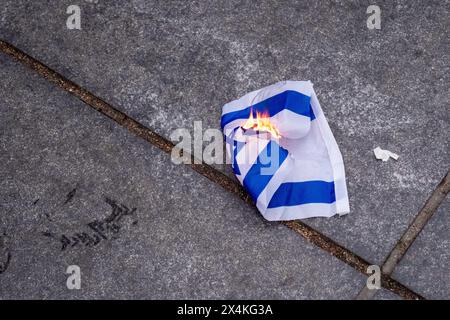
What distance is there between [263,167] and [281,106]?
11.1 inches

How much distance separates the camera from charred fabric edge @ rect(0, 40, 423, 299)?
90.2 inches

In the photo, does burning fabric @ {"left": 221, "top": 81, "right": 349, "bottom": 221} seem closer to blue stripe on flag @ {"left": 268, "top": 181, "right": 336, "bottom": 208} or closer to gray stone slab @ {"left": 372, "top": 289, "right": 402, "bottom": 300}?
blue stripe on flag @ {"left": 268, "top": 181, "right": 336, "bottom": 208}

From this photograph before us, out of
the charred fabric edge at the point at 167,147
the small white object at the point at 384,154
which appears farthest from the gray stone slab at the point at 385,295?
the small white object at the point at 384,154

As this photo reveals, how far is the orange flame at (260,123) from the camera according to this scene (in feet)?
7.98

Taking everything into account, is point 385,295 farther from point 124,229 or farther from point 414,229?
point 124,229

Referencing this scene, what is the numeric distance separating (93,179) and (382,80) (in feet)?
4.45

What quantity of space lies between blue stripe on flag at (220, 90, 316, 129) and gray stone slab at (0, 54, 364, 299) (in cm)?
31

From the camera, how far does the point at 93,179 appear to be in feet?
7.84

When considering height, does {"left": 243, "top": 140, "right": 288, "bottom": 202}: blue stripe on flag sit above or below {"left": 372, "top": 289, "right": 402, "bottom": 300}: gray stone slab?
above

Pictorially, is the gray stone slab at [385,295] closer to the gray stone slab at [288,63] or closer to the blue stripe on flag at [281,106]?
the gray stone slab at [288,63]

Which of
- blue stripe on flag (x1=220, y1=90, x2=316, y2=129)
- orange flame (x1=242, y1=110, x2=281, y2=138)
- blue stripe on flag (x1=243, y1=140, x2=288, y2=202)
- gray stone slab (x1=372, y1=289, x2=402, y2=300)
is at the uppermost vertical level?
blue stripe on flag (x1=220, y1=90, x2=316, y2=129)

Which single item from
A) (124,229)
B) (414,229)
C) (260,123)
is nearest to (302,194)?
(260,123)

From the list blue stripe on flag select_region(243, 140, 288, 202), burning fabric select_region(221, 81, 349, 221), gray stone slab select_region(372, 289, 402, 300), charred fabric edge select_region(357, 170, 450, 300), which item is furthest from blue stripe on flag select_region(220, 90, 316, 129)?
gray stone slab select_region(372, 289, 402, 300)

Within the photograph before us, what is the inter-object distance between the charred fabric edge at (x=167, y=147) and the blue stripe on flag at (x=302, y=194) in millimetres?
93
